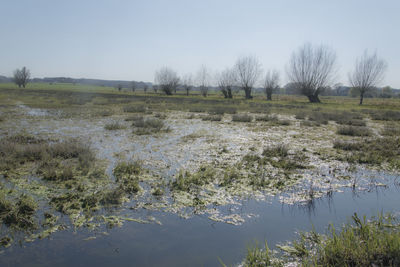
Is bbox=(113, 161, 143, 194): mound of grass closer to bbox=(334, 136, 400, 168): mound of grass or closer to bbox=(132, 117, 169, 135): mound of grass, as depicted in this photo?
bbox=(132, 117, 169, 135): mound of grass

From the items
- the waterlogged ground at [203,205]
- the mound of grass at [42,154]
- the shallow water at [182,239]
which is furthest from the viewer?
the mound of grass at [42,154]

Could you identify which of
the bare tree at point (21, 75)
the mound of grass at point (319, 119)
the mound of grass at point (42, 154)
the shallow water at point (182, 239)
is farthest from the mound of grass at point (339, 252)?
the bare tree at point (21, 75)

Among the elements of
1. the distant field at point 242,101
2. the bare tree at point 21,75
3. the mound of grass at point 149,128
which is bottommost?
the mound of grass at point 149,128

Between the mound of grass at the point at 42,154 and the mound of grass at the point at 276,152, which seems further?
the mound of grass at the point at 276,152

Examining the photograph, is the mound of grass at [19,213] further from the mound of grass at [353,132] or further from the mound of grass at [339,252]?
the mound of grass at [353,132]

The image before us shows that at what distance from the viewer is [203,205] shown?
16.7 feet

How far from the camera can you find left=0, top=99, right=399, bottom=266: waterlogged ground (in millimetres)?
3656

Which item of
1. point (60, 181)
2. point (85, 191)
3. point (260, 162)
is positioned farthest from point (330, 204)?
point (60, 181)

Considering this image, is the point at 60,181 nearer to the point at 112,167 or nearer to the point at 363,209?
the point at 112,167

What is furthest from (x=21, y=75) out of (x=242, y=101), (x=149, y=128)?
(x=149, y=128)

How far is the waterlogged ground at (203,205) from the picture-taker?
366 cm

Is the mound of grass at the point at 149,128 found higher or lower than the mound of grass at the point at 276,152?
higher

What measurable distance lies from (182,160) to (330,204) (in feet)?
14.6

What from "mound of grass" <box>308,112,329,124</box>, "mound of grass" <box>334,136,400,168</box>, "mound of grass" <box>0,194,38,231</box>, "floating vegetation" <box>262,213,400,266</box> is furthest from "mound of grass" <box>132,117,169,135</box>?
"mound of grass" <box>308,112,329,124</box>
